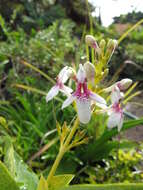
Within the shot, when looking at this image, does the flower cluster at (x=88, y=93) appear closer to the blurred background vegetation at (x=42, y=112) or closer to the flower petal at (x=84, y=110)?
the flower petal at (x=84, y=110)

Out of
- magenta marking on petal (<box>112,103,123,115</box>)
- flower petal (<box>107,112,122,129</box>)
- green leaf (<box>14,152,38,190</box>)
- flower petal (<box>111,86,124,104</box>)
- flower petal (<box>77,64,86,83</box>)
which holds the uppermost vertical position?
flower petal (<box>77,64,86,83</box>)

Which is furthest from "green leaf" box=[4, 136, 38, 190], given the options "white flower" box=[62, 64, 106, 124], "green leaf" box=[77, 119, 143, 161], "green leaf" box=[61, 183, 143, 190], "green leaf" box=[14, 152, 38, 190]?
"green leaf" box=[77, 119, 143, 161]

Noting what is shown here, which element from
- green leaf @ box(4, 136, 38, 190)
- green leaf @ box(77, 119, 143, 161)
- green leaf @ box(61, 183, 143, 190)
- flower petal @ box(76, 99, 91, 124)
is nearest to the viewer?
flower petal @ box(76, 99, 91, 124)

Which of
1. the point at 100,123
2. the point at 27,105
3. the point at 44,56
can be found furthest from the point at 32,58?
the point at 100,123

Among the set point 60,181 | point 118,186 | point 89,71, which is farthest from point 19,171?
point 89,71

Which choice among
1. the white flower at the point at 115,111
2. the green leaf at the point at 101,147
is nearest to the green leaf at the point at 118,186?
the white flower at the point at 115,111

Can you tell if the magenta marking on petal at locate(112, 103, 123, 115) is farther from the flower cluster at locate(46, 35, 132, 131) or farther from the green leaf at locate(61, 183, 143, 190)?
the green leaf at locate(61, 183, 143, 190)

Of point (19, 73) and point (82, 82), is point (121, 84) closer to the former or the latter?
point (82, 82)

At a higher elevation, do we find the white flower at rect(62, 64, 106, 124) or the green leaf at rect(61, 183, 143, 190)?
the white flower at rect(62, 64, 106, 124)
